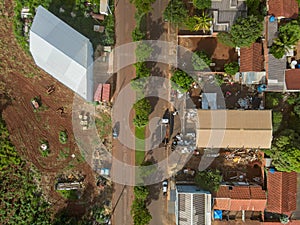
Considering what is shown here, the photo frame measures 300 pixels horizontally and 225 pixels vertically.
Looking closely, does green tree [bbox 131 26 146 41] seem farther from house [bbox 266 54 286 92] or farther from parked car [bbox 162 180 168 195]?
parked car [bbox 162 180 168 195]

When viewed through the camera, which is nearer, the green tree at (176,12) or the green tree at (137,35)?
the green tree at (176,12)

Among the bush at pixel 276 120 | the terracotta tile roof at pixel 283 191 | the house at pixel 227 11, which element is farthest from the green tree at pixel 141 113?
the terracotta tile roof at pixel 283 191

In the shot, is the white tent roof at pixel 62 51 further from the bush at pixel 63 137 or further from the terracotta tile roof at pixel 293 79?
the terracotta tile roof at pixel 293 79

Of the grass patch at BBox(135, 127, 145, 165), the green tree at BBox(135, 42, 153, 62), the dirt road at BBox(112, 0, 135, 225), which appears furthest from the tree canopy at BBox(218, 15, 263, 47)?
the grass patch at BBox(135, 127, 145, 165)

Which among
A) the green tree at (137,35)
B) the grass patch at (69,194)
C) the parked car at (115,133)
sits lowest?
the grass patch at (69,194)

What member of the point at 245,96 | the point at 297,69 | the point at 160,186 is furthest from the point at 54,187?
the point at 297,69

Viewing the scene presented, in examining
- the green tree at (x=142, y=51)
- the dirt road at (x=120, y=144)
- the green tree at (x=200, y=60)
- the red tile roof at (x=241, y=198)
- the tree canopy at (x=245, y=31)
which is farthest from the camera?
the dirt road at (x=120, y=144)
